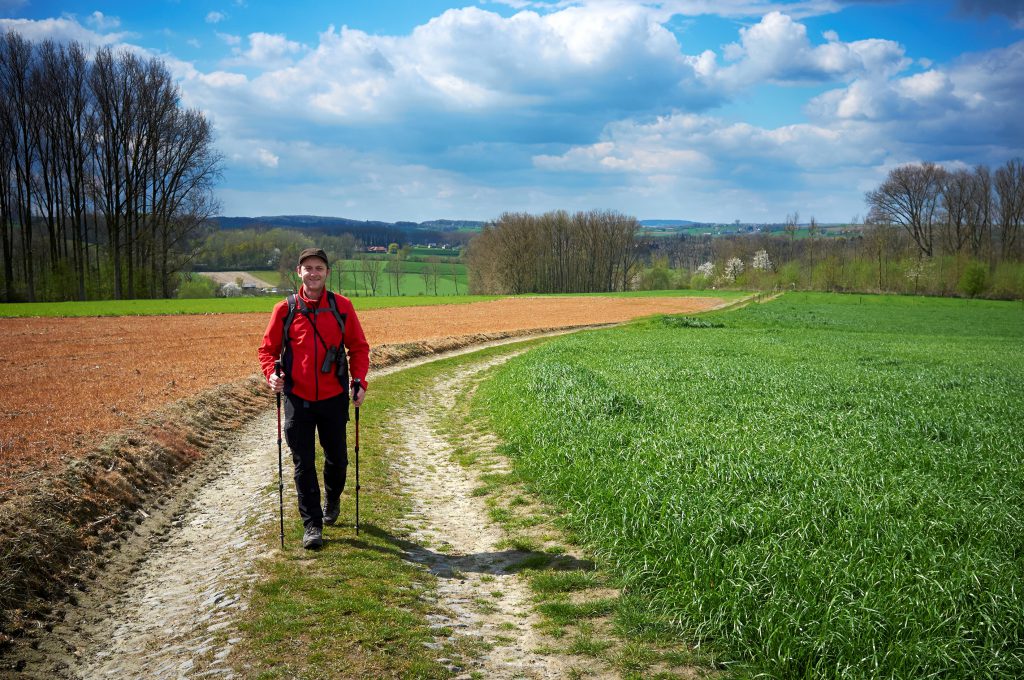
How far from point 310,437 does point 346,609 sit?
77.9 inches

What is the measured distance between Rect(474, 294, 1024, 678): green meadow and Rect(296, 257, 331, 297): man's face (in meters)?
3.83

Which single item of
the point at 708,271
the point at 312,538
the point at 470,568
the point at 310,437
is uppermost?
the point at 708,271

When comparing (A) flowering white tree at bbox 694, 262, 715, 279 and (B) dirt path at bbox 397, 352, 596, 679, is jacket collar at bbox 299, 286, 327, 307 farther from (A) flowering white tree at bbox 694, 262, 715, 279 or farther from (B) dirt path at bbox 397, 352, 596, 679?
(A) flowering white tree at bbox 694, 262, 715, 279

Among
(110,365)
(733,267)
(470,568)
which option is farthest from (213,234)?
(733,267)

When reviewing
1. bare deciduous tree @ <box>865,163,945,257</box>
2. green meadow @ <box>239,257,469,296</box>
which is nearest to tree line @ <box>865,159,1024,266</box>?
bare deciduous tree @ <box>865,163,945,257</box>

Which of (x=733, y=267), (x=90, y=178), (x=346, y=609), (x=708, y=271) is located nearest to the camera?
(x=346, y=609)

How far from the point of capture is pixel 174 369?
17.8 meters

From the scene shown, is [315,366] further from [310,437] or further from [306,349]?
[310,437]

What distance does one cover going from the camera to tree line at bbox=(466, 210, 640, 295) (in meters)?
106

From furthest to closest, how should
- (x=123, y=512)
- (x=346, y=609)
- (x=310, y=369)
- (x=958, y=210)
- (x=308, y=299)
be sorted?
(x=958, y=210), (x=123, y=512), (x=308, y=299), (x=310, y=369), (x=346, y=609)

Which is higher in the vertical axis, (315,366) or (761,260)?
(761,260)

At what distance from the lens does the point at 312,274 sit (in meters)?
6.62

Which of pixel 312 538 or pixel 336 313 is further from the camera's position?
pixel 336 313

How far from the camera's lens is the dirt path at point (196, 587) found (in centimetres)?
487
